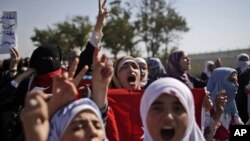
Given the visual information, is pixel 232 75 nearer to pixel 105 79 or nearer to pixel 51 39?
pixel 105 79

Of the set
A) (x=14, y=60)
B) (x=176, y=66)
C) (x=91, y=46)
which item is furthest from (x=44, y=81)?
(x=176, y=66)

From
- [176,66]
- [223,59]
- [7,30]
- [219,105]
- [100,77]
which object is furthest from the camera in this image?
[223,59]

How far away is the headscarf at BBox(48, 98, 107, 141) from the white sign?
322cm

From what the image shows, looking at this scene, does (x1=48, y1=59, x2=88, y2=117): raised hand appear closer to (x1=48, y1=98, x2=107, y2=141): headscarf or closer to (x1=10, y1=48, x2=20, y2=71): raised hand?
(x1=48, y1=98, x2=107, y2=141): headscarf

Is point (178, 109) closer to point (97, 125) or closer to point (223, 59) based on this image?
point (97, 125)

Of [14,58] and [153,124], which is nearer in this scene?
[153,124]

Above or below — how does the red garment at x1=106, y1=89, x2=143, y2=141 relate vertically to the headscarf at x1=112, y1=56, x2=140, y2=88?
below

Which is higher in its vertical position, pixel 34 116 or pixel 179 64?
pixel 34 116

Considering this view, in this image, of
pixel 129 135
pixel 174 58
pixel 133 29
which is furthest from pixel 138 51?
pixel 129 135

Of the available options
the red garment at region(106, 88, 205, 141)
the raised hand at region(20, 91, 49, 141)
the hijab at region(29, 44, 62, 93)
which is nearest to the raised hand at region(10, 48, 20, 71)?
the hijab at region(29, 44, 62, 93)

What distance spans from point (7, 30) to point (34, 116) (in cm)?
390

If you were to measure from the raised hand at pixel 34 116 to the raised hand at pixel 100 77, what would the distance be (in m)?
0.81

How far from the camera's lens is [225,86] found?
5.66 m

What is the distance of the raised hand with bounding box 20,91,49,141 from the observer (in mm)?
1812
